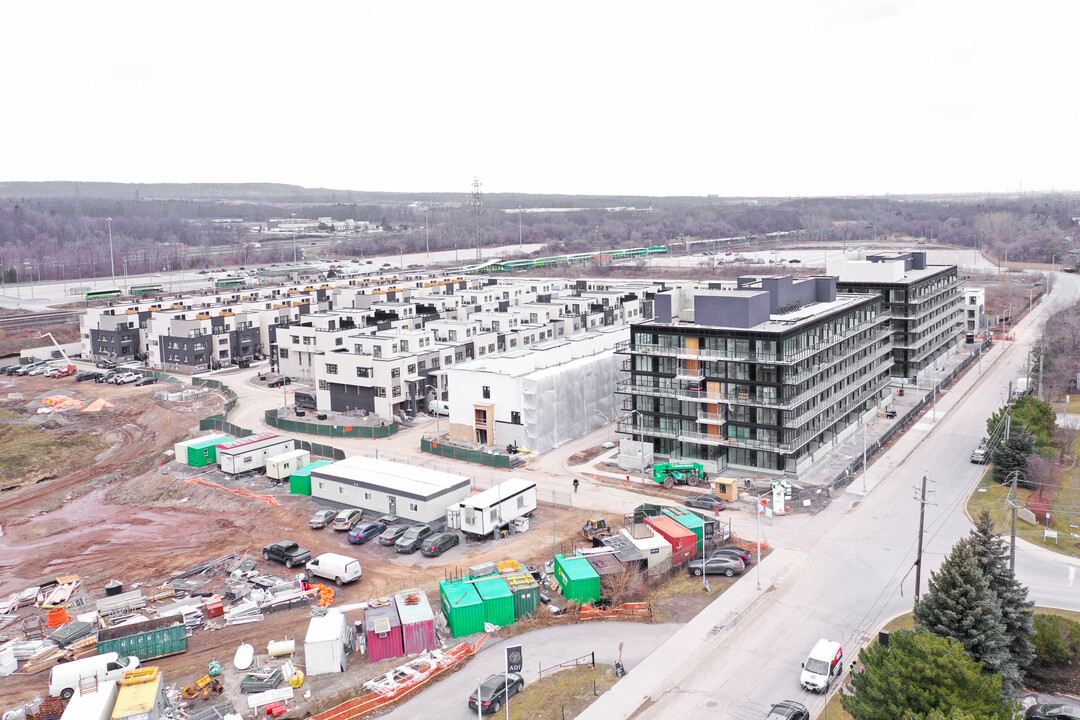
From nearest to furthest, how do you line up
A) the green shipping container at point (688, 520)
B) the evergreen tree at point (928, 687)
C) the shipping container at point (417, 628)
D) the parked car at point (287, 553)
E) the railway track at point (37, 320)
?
the evergreen tree at point (928, 687), the shipping container at point (417, 628), the green shipping container at point (688, 520), the parked car at point (287, 553), the railway track at point (37, 320)

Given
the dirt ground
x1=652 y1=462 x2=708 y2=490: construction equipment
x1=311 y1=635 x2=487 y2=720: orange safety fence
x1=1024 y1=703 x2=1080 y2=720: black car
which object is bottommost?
the dirt ground

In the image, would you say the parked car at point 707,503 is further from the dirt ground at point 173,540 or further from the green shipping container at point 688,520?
the dirt ground at point 173,540

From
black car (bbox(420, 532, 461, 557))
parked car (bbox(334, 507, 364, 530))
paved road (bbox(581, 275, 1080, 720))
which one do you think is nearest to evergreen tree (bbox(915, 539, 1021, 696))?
paved road (bbox(581, 275, 1080, 720))

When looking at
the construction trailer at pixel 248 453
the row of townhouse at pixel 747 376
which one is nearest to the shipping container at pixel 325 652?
the row of townhouse at pixel 747 376

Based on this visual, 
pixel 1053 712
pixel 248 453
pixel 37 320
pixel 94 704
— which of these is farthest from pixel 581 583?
pixel 37 320

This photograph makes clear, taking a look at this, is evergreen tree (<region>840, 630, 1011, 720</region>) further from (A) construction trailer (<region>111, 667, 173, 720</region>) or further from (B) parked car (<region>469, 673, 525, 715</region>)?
(A) construction trailer (<region>111, 667, 173, 720</region>)

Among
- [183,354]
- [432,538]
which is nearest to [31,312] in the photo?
[183,354]

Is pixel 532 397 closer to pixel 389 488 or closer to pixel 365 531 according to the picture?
pixel 389 488

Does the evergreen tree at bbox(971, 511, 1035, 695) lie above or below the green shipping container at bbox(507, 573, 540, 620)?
above
